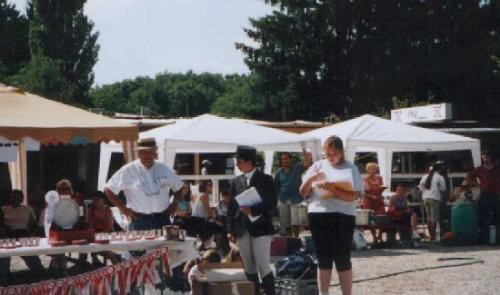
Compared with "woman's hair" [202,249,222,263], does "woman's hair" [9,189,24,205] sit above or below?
above

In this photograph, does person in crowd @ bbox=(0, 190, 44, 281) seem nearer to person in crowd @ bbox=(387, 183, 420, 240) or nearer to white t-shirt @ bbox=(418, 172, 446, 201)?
person in crowd @ bbox=(387, 183, 420, 240)

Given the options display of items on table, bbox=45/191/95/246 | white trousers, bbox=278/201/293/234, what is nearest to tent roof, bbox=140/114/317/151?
white trousers, bbox=278/201/293/234

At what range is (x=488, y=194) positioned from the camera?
47.3ft

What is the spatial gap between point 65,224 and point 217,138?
752 cm

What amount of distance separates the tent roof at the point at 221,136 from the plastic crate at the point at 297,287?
6.24 metres

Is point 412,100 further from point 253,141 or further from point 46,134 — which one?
point 46,134

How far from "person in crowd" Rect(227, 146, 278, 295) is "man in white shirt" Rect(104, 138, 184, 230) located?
0.66 m

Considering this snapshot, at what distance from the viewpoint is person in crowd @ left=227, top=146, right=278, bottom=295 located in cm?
774

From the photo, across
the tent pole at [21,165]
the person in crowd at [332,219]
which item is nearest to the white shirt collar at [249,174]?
the person in crowd at [332,219]

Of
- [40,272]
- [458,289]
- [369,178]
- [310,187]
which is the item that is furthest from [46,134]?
[369,178]

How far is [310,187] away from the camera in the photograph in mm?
7777

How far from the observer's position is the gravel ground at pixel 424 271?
967cm

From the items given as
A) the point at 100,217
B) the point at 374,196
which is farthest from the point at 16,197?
the point at 374,196

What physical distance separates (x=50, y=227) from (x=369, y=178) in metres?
Answer: 8.56
